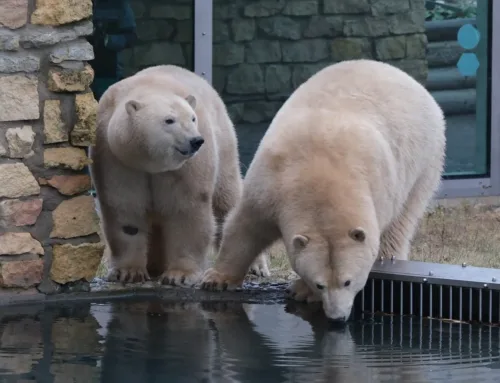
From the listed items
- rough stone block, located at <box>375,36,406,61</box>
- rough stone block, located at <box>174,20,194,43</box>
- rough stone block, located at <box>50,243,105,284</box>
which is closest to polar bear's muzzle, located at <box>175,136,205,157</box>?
rough stone block, located at <box>50,243,105,284</box>

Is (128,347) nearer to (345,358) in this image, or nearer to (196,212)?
(345,358)

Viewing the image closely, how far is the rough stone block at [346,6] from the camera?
991cm

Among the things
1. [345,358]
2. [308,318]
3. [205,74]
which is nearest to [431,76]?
[205,74]

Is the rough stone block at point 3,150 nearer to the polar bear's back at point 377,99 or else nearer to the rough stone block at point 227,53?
the polar bear's back at point 377,99

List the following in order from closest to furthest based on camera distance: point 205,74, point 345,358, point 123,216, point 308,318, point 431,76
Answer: point 345,358 < point 308,318 < point 123,216 < point 205,74 < point 431,76

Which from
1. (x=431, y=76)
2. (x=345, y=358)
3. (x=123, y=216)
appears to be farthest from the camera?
(x=431, y=76)

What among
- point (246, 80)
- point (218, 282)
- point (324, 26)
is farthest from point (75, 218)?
point (324, 26)

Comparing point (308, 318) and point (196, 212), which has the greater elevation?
point (196, 212)

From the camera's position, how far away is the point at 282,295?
6102 mm

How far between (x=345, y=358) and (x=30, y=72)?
2.09m

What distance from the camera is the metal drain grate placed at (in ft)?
17.9

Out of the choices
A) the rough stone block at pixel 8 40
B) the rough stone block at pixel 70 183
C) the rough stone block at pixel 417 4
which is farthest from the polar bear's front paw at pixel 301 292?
the rough stone block at pixel 417 4

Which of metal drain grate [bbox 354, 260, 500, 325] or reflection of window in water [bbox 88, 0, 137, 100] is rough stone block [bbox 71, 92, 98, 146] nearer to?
metal drain grate [bbox 354, 260, 500, 325]

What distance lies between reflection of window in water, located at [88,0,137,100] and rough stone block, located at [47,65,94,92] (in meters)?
3.21
